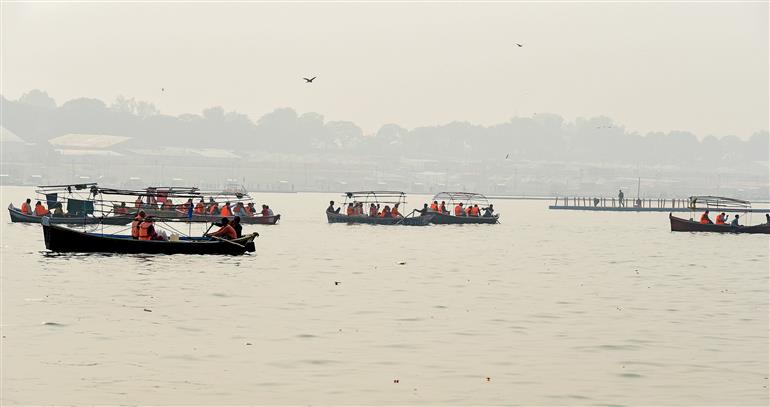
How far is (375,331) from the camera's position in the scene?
1110 inches

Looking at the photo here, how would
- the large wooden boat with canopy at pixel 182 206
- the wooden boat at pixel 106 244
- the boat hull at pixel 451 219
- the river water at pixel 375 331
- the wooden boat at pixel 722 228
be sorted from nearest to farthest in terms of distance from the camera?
the river water at pixel 375 331
the wooden boat at pixel 106 244
the large wooden boat with canopy at pixel 182 206
the wooden boat at pixel 722 228
the boat hull at pixel 451 219

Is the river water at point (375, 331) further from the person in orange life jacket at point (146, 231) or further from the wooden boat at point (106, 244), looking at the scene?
the person in orange life jacket at point (146, 231)

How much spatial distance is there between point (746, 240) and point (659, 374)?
6093cm

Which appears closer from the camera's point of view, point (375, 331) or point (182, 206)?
point (375, 331)

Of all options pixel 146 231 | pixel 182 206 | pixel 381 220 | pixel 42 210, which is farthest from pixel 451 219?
pixel 146 231

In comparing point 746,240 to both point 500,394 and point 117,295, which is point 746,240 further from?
point 500,394

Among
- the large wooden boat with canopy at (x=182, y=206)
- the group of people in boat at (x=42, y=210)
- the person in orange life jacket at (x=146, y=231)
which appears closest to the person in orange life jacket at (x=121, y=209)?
the large wooden boat with canopy at (x=182, y=206)

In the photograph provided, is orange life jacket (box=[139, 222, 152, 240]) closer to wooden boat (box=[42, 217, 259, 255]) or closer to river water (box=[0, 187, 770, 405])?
wooden boat (box=[42, 217, 259, 255])

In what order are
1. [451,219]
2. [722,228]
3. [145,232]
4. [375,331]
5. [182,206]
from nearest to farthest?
[375,331]
[145,232]
[182,206]
[722,228]
[451,219]

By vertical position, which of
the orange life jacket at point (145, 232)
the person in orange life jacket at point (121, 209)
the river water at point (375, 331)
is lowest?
the river water at point (375, 331)

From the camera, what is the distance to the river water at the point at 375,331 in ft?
68.8

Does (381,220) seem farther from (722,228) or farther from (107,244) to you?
(107,244)

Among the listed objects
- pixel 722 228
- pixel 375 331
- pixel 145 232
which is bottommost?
pixel 375 331

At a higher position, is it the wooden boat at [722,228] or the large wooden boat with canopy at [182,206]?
the large wooden boat with canopy at [182,206]
